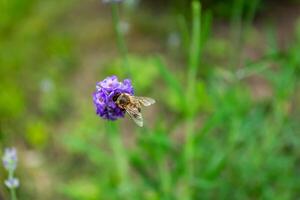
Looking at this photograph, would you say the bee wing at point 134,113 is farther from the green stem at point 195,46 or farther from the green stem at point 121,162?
the green stem at point 121,162

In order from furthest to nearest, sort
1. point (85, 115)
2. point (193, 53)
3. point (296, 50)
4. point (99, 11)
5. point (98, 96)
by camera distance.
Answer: point (99, 11) < point (85, 115) < point (296, 50) < point (193, 53) < point (98, 96)

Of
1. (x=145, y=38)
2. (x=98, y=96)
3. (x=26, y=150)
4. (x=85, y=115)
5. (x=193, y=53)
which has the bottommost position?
(x=98, y=96)

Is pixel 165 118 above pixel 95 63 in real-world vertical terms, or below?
below

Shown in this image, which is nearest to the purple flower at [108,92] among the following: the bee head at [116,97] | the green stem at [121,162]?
the bee head at [116,97]

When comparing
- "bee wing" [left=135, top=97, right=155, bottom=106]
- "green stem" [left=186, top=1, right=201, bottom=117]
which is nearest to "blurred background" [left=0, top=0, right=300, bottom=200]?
"green stem" [left=186, top=1, right=201, bottom=117]

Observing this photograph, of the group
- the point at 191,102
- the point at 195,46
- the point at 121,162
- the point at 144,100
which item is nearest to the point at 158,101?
the point at 121,162

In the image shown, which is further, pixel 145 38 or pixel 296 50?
pixel 145 38

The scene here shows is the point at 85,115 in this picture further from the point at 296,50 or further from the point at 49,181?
the point at 296,50

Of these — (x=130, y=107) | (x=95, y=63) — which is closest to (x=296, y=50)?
(x=130, y=107)

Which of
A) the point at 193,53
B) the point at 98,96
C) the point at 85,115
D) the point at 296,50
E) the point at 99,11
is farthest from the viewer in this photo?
the point at 99,11
